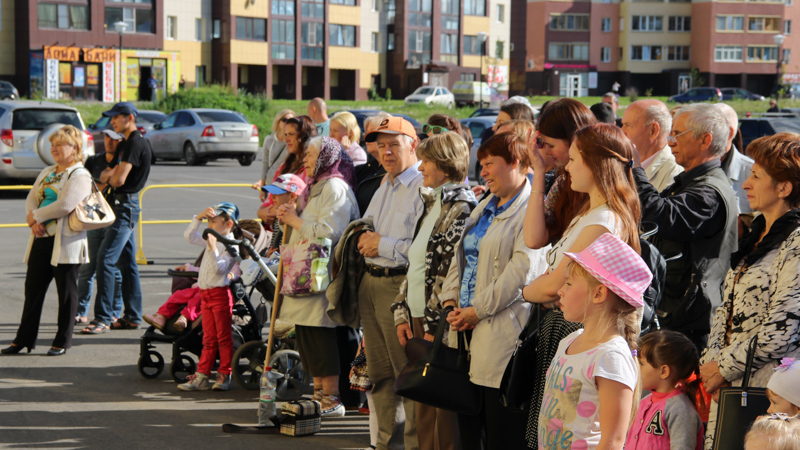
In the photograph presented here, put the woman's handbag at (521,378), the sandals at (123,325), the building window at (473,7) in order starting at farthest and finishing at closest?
the building window at (473,7)
the sandals at (123,325)
the woman's handbag at (521,378)

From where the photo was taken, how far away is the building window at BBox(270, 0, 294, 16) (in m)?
77.2

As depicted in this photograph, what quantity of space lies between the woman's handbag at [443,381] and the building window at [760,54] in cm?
10236

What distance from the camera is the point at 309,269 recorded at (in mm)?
6668

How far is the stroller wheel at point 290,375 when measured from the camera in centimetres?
724

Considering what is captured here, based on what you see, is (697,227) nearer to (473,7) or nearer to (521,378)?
(521,378)

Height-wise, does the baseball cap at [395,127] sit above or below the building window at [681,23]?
below

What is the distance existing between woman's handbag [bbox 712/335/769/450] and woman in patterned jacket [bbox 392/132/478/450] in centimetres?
178

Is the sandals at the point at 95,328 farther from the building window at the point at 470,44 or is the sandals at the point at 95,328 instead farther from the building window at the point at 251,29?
the building window at the point at 470,44

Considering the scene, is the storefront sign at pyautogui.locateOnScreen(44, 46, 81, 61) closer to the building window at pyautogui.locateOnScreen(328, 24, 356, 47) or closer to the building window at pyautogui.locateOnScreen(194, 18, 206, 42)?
the building window at pyautogui.locateOnScreen(194, 18, 206, 42)

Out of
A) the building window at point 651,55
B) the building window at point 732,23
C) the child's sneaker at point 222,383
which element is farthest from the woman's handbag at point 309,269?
the building window at point 732,23

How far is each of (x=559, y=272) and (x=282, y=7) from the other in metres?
76.6

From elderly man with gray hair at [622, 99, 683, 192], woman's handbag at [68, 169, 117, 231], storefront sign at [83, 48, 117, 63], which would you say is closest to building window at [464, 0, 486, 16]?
storefront sign at [83, 48, 117, 63]

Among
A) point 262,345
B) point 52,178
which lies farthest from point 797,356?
point 52,178

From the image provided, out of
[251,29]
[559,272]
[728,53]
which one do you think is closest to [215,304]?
[559,272]
